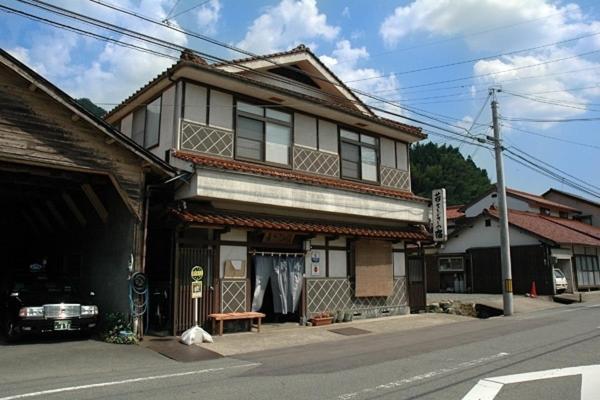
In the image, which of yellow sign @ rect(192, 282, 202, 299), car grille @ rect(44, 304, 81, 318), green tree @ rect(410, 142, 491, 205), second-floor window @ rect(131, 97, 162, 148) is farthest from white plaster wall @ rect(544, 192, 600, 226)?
car grille @ rect(44, 304, 81, 318)

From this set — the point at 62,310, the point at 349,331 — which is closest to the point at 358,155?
the point at 349,331

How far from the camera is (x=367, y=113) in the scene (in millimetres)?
19797

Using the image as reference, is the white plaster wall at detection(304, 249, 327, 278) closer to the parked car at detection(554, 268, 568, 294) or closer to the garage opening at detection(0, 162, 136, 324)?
the garage opening at detection(0, 162, 136, 324)

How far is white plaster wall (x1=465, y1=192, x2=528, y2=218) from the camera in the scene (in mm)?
40719

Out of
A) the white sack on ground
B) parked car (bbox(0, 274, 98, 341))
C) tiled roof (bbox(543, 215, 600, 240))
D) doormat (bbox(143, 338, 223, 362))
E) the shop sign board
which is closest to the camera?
doormat (bbox(143, 338, 223, 362))

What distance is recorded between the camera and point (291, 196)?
15.6m

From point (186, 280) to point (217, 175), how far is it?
2950 mm

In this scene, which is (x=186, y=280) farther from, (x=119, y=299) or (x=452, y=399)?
(x=452, y=399)

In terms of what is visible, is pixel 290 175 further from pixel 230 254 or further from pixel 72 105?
pixel 72 105

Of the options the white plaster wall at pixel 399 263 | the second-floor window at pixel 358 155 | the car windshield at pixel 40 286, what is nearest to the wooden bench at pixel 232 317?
the car windshield at pixel 40 286

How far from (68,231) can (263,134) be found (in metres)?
7.75

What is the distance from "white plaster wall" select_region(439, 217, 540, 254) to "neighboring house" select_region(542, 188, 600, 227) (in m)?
19.8

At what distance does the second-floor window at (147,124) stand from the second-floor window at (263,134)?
102 inches

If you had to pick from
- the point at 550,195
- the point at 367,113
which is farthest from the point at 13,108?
the point at 550,195
